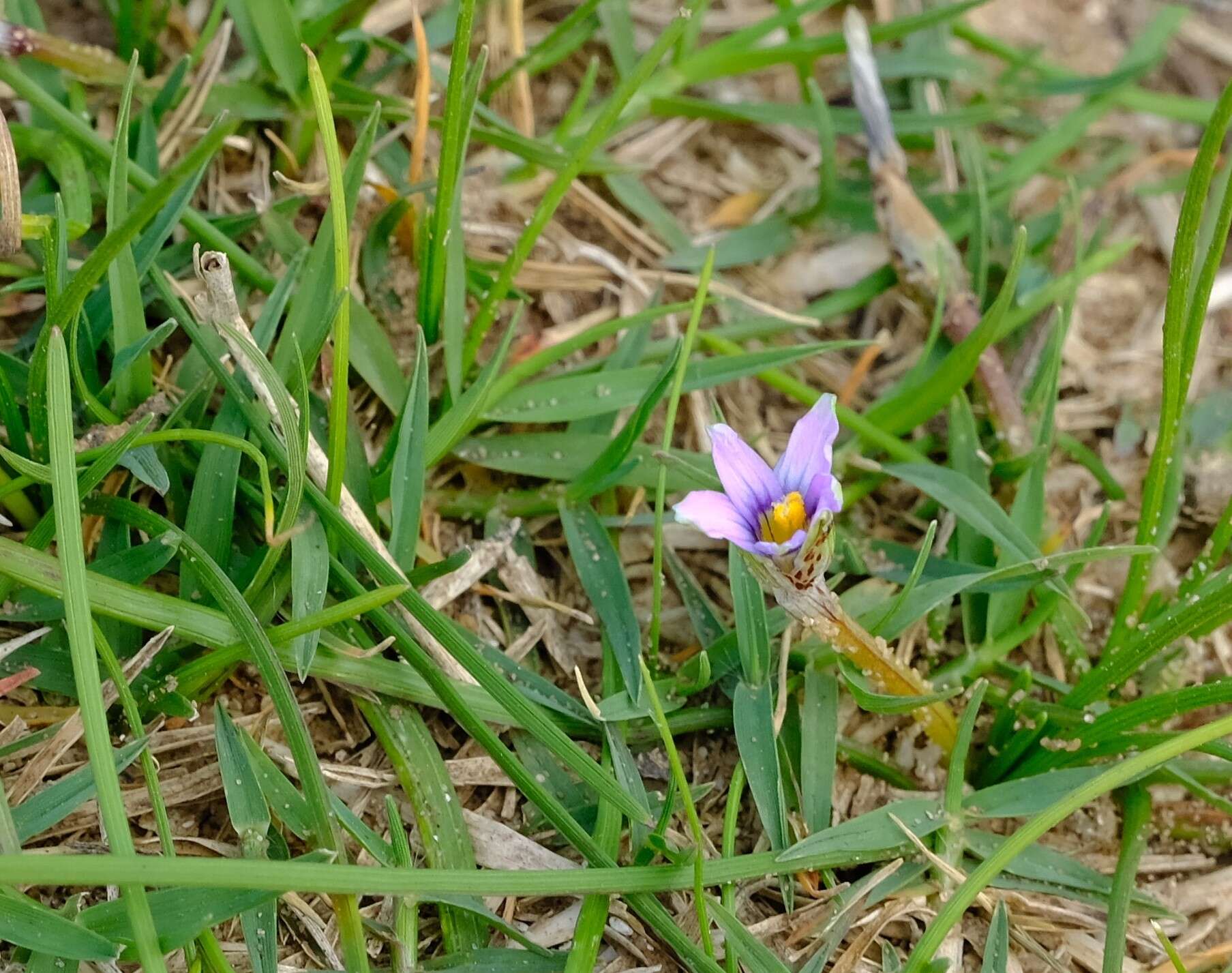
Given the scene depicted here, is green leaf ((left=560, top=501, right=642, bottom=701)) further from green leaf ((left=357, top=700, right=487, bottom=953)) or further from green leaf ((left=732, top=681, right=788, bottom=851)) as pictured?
green leaf ((left=357, top=700, right=487, bottom=953))

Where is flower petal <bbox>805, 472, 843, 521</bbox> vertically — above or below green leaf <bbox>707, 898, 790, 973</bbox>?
above

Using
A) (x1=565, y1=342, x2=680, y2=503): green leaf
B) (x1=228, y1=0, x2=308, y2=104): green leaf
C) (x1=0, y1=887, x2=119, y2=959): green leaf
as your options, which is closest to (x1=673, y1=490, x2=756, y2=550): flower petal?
(x1=565, y1=342, x2=680, y2=503): green leaf

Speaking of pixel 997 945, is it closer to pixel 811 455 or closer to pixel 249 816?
pixel 811 455

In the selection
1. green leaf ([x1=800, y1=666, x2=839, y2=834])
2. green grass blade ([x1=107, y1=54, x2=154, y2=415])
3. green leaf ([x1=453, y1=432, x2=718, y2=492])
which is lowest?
green leaf ([x1=800, y1=666, x2=839, y2=834])

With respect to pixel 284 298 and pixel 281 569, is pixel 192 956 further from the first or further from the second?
pixel 284 298

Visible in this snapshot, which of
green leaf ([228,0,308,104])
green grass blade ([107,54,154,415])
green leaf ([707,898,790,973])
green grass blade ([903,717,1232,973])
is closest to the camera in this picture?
green grass blade ([903,717,1232,973])

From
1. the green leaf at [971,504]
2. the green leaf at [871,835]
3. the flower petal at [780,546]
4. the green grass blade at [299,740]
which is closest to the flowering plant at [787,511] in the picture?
the flower petal at [780,546]

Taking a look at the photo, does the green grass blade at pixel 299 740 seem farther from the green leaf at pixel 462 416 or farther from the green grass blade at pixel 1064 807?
the green grass blade at pixel 1064 807

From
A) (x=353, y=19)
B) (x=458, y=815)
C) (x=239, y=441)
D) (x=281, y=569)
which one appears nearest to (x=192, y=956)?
(x=458, y=815)
